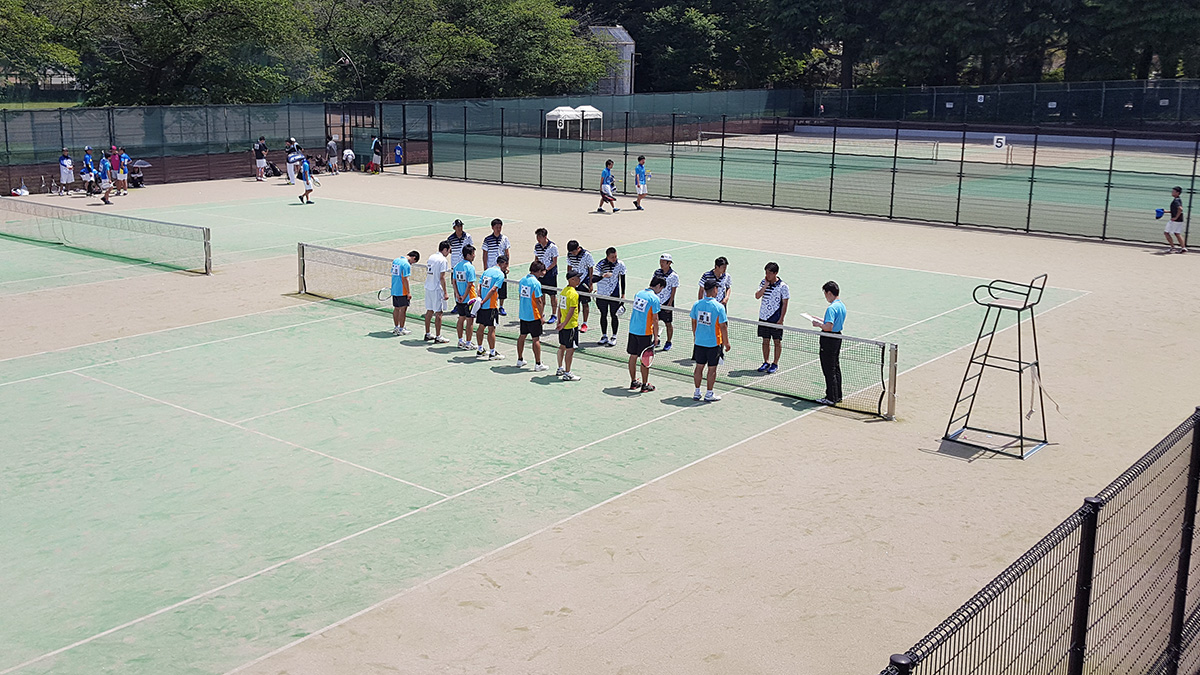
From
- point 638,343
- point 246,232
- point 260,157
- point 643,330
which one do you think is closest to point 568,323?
point 638,343

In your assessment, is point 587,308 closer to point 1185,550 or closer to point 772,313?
point 772,313

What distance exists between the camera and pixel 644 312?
1669cm

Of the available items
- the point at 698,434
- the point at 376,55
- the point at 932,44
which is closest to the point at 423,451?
the point at 698,434

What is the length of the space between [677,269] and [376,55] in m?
44.8

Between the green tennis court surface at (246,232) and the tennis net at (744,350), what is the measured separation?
14.7 feet

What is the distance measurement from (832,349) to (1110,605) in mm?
7428

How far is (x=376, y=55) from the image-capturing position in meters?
67.1

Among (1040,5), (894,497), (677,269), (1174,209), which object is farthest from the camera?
(1040,5)

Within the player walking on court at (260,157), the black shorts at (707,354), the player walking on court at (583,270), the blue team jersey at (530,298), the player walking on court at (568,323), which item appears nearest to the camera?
the black shorts at (707,354)

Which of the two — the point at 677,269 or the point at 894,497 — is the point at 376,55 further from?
the point at 894,497

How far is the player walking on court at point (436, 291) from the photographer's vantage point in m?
19.7

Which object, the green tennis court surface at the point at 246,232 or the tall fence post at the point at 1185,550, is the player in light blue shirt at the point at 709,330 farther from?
the green tennis court surface at the point at 246,232

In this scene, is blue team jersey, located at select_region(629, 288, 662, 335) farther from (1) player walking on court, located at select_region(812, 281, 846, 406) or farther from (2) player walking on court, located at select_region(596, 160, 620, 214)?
(2) player walking on court, located at select_region(596, 160, 620, 214)

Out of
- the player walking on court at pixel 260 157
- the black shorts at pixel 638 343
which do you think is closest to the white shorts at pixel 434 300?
the black shorts at pixel 638 343
